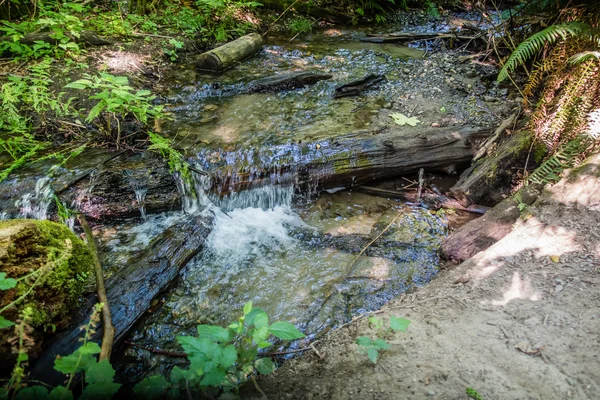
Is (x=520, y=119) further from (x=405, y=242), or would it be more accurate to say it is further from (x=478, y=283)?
(x=478, y=283)

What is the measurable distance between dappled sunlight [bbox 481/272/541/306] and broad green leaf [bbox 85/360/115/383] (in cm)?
246

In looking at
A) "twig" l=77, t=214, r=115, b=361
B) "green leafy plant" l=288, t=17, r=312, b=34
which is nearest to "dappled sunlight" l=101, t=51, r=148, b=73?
"green leafy plant" l=288, t=17, r=312, b=34

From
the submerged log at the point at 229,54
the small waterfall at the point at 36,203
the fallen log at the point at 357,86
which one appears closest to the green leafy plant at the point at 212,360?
the small waterfall at the point at 36,203

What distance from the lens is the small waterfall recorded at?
400cm

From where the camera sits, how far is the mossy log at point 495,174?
4.32 m

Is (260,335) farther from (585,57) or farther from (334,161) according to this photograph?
(585,57)

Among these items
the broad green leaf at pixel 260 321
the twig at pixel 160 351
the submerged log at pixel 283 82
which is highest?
the submerged log at pixel 283 82

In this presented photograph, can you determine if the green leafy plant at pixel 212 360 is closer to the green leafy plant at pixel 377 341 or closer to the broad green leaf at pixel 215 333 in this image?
the broad green leaf at pixel 215 333

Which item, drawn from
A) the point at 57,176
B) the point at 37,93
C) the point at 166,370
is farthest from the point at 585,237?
the point at 37,93

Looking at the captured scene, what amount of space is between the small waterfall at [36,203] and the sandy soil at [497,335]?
3.21m

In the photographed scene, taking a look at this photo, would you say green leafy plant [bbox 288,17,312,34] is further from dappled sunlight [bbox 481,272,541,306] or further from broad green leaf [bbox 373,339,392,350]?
broad green leaf [bbox 373,339,392,350]

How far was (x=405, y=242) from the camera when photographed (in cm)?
413

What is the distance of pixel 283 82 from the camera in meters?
6.47

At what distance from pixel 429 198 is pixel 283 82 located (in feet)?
11.0
